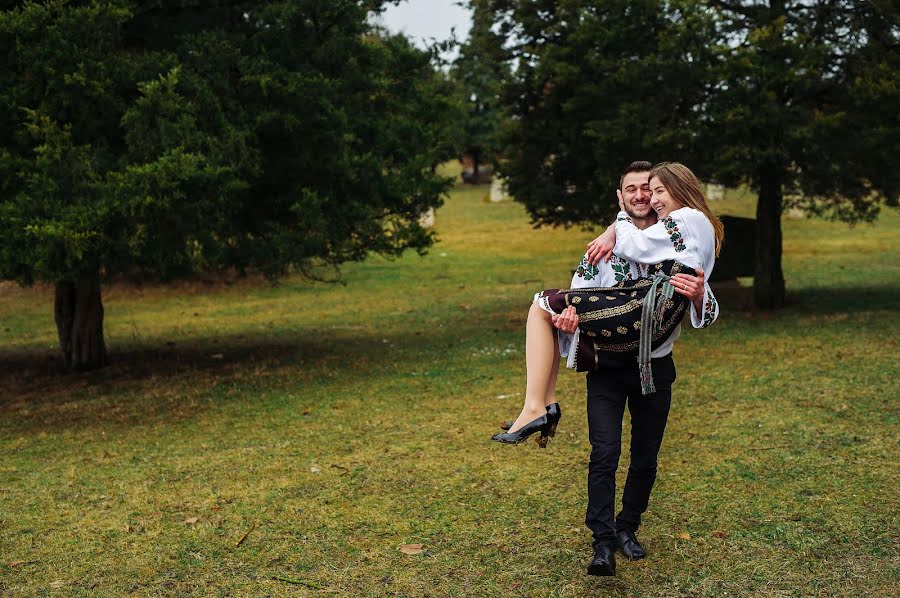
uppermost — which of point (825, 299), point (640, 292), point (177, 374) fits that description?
point (640, 292)

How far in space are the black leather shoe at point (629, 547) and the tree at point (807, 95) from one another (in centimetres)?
881

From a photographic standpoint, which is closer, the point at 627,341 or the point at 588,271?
the point at 627,341

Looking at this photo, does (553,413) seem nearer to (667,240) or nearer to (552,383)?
(552,383)

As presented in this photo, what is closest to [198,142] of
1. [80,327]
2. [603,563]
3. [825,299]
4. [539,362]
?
[80,327]

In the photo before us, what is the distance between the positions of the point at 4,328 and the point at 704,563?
1747cm

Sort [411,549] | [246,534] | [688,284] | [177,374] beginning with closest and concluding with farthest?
[688,284], [411,549], [246,534], [177,374]

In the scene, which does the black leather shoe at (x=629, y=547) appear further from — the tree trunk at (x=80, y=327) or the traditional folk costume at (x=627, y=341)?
the tree trunk at (x=80, y=327)

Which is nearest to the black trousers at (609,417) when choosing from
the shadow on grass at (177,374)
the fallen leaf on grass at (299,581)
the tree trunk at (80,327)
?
the fallen leaf on grass at (299,581)

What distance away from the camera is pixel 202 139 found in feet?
32.0

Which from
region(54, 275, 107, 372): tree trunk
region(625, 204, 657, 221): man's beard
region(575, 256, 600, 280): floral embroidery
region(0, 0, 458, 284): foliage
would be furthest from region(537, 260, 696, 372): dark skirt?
region(54, 275, 107, 372): tree trunk

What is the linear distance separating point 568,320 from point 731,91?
9.79m

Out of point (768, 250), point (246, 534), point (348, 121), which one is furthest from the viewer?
point (768, 250)

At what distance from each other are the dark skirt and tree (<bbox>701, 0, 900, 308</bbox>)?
29.7 ft

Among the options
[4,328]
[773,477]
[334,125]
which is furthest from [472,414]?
[4,328]
